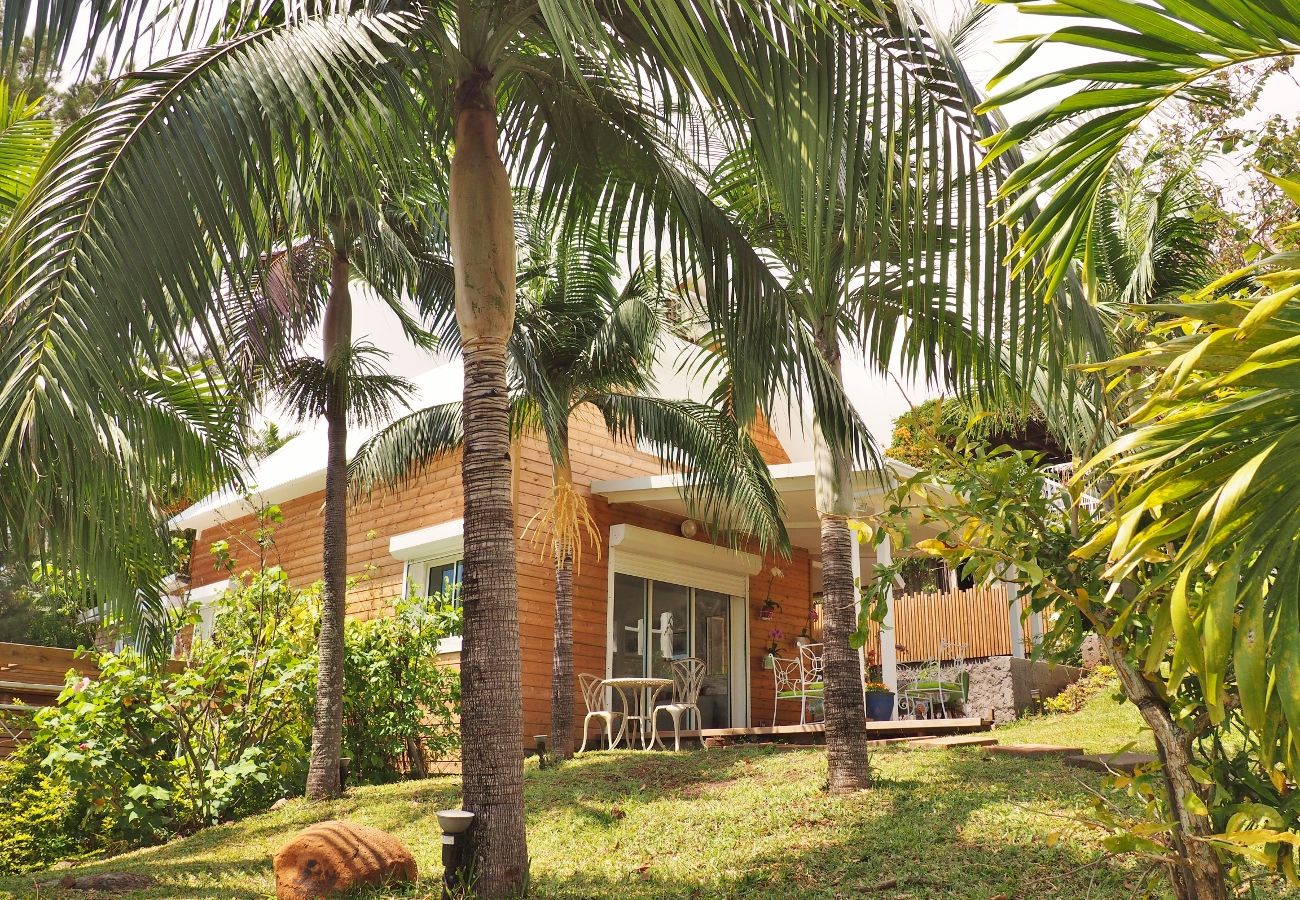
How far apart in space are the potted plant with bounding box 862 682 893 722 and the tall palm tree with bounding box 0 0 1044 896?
660cm

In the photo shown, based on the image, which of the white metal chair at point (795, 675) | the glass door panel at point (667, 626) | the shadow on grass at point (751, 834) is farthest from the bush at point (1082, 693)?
the glass door panel at point (667, 626)

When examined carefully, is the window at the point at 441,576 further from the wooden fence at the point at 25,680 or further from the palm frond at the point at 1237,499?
the palm frond at the point at 1237,499

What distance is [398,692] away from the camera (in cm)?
1137

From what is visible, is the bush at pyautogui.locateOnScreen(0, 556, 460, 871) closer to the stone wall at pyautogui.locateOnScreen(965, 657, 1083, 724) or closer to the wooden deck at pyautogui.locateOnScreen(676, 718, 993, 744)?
the wooden deck at pyautogui.locateOnScreen(676, 718, 993, 744)

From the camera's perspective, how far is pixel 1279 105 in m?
10.9

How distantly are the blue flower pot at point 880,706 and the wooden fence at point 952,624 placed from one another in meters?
1.82

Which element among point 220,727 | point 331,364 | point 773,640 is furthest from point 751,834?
point 773,640

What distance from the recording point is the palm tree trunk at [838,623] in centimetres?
756

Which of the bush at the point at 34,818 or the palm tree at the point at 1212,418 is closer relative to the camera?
the palm tree at the point at 1212,418

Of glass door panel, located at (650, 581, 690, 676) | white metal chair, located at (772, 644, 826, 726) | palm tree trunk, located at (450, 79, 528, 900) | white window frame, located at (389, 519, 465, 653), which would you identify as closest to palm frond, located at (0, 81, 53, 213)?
palm tree trunk, located at (450, 79, 528, 900)

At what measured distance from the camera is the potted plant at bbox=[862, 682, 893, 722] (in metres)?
12.2

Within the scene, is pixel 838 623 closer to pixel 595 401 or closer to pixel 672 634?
pixel 595 401

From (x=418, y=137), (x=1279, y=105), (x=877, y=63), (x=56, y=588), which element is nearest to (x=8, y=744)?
(x=56, y=588)

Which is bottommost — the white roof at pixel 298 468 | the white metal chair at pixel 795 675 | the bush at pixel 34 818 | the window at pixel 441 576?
the bush at pixel 34 818
